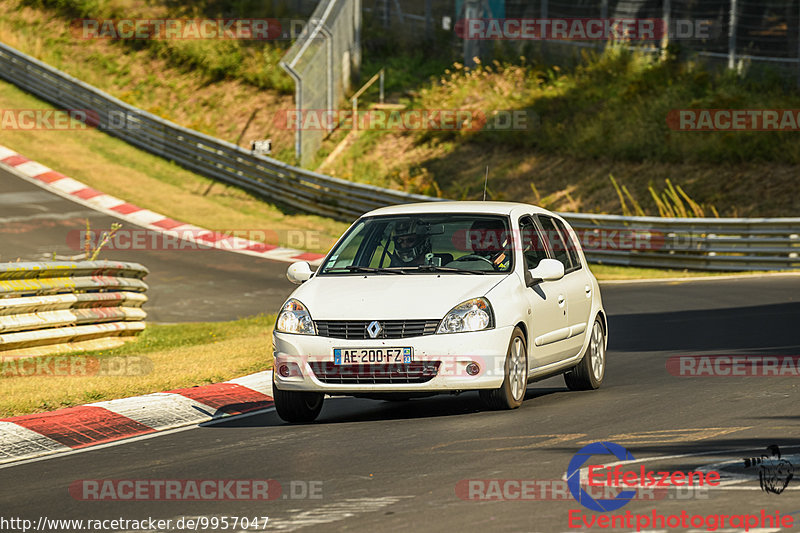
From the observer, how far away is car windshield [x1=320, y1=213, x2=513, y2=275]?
9.84m

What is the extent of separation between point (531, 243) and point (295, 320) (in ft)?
7.66

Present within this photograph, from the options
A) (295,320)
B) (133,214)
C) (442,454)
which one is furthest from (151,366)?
(133,214)

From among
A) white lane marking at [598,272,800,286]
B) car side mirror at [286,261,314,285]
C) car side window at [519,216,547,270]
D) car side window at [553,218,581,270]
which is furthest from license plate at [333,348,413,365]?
white lane marking at [598,272,800,286]

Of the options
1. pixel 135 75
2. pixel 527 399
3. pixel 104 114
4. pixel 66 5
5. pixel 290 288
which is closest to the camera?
pixel 527 399

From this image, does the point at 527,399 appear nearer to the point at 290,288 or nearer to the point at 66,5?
the point at 290,288

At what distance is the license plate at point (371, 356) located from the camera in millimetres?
8883

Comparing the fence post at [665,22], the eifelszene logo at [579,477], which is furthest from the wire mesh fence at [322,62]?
the eifelszene logo at [579,477]

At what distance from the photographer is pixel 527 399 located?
10.5 metres

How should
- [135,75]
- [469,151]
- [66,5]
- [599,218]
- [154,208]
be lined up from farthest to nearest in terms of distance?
[66,5]
[135,75]
[469,151]
[154,208]
[599,218]

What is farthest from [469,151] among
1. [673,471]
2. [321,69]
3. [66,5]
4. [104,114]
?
[673,471]

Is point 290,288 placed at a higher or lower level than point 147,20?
lower

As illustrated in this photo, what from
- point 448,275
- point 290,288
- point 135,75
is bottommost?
point 290,288

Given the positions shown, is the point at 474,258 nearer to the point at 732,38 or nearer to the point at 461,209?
the point at 461,209

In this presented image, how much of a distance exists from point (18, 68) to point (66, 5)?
6.65 meters
